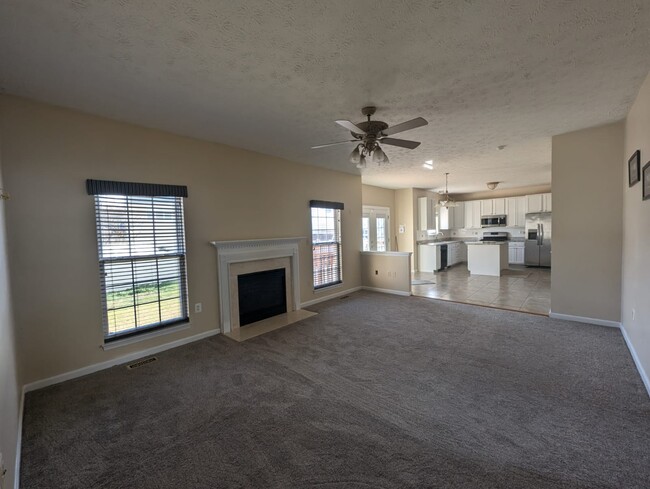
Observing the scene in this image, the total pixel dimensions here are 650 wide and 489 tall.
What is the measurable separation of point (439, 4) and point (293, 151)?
10.3 feet

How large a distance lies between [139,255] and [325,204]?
3.33 meters

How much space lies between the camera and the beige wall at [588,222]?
3785 mm

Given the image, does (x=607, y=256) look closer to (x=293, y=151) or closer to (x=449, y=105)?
(x=449, y=105)

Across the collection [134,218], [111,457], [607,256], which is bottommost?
[111,457]

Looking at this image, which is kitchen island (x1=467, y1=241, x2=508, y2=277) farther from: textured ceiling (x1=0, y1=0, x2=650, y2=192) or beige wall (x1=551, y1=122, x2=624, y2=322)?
textured ceiling (x1=0, y1=0, x2=650, y2=192)

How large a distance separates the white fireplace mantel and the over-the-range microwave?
25.2 feet

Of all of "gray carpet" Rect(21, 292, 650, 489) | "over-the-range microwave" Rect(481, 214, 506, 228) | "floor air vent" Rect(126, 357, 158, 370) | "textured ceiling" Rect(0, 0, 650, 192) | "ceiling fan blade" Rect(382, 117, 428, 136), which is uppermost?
"textured ceiling" Rect(0, 0, 650, 192)

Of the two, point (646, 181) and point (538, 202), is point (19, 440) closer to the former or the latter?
point (646, 181)

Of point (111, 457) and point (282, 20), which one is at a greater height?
point (282, 20)

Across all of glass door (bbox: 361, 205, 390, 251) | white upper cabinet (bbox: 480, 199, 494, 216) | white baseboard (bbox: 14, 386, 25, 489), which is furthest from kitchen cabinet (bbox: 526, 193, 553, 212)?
white baseboard (bbox: 14, 386, 25, 489)

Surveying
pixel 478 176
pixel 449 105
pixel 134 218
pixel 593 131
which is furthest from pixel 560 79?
pixel 478 176

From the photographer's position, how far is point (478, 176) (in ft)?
23.2

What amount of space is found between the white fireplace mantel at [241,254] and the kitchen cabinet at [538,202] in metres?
8.09

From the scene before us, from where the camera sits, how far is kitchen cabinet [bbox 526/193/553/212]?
29.4 feet
